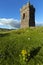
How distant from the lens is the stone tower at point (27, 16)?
49.3 meters

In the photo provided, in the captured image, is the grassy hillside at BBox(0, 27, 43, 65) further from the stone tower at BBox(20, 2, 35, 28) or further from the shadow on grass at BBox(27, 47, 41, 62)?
the stone tower at BBox(20, 2, 35, 28)

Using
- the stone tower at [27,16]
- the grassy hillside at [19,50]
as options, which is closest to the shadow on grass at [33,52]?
the grassy hillside at [19,50]

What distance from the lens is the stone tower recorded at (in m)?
49.3

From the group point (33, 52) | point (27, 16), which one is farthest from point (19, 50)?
point (27, 16)

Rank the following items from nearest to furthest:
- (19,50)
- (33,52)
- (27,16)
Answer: (33,52) < (19,50) < (27,16)

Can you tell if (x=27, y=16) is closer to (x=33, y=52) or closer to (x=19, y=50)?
(x=19, y=50)

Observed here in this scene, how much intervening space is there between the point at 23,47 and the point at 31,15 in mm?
31081

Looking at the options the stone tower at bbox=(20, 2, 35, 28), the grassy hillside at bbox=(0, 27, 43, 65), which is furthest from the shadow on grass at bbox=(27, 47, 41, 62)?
the stone tower at bbox=(20, 2, 35, 28)

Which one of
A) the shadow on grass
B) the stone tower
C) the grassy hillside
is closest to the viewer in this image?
the grassy hillside

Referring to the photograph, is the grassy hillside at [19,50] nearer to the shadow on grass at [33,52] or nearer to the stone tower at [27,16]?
the shadow on grass at [33,52]

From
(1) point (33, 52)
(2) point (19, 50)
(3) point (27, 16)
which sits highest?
(3) point (27, 16)

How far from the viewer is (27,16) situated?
4966 centimetres

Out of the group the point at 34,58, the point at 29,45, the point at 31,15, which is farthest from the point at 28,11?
the point at 34,58

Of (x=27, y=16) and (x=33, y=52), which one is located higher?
(x=27, y=16)
